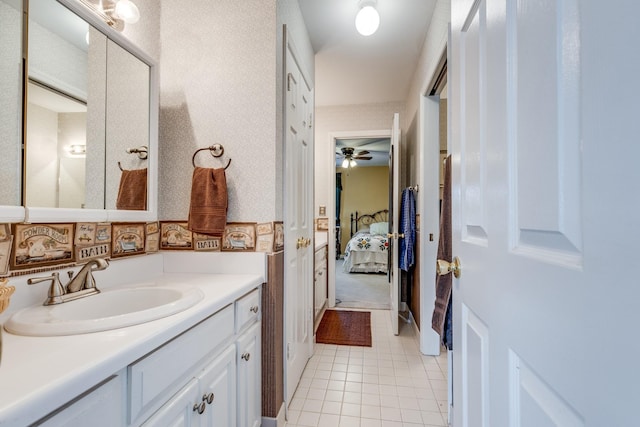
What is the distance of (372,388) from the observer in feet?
6.41

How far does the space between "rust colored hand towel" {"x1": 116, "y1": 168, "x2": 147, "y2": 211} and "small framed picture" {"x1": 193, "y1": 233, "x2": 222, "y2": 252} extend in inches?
11.6

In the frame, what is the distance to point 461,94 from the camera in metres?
0.89

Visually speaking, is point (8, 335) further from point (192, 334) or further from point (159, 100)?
point (159, 100)

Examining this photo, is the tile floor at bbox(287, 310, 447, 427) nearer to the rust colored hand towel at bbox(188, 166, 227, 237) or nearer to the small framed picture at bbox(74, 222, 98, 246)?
the rust colored hand towel at bbox(188, 166, 227, 237)

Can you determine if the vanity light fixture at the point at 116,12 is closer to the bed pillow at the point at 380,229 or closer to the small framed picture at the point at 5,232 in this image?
the small framed picture at the point at 5,232

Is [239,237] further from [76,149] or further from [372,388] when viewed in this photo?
[372,388]

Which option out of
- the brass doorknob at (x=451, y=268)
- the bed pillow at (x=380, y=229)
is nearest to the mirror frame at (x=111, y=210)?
the brass doorknob at (x=451, y=268)

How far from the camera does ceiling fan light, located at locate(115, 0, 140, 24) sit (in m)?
1.27

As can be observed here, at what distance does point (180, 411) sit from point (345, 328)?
2.30m

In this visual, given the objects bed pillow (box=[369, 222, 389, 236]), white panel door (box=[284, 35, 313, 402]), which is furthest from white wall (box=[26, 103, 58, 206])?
bed pillow (box=[369, 222, 389, 236])

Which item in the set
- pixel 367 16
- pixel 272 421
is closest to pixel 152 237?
pixel 272 421

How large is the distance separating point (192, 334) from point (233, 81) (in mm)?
1229

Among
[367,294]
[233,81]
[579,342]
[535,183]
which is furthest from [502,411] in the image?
[367,294]

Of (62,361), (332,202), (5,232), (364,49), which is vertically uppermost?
(364,49)
